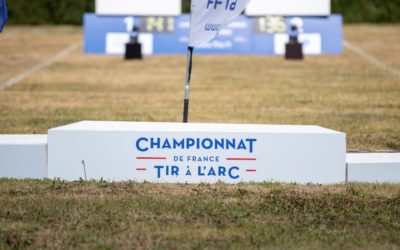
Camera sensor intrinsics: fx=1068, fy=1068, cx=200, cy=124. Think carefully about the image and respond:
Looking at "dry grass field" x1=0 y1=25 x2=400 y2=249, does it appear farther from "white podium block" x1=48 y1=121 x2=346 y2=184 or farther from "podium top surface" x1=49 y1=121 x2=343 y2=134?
"podium top surface" x1=49 y1=121 x2=343 y2=134

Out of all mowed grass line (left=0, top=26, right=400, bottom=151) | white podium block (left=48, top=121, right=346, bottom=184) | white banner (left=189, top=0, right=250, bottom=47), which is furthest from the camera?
mowed grass line (left=0, top=26, right=400, bottom=151)

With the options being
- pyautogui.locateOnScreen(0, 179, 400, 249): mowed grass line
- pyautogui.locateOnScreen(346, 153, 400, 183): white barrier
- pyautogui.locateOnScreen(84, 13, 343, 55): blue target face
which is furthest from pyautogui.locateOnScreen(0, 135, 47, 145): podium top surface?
pyautogui.locateOnScreen(84, 13, 343, 55): blue target face

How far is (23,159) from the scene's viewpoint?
12.9 m

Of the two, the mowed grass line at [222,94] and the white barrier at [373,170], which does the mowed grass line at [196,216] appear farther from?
the mowed grass line at [222,94]

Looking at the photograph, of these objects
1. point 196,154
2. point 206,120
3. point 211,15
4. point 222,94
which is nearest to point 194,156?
point 196,154

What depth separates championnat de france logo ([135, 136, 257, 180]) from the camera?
500 inches

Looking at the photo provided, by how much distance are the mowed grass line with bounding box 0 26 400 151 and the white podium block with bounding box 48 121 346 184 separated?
149 inches

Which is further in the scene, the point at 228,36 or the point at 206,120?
the point at 228,36

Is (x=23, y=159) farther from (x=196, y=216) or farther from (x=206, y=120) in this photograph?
(x=206, y=120)

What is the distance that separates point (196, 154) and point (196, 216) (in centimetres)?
205

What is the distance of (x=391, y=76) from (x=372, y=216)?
813 inches

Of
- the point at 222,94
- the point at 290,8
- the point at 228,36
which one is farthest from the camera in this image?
the point at 290,8

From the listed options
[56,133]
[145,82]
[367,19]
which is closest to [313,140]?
[56,133]

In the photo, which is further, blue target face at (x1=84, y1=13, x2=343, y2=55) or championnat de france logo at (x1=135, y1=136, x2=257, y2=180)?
blue target face at (x1=84, y1=13, x2=343, y2=55)
